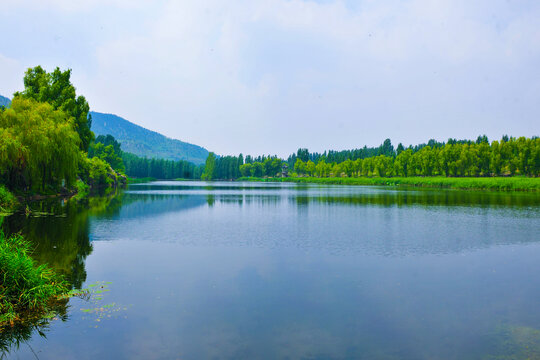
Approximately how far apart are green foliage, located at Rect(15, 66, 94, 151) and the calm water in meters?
33.4

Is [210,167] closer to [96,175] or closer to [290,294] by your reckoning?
[96,175]

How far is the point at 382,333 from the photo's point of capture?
8031mm

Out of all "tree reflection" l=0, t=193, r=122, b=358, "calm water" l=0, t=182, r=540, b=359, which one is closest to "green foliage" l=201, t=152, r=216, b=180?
"tree reflection" l=0, t=193, r=122, b=358

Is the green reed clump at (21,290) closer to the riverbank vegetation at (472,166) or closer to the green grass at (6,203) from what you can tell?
the green grass at (6,203)

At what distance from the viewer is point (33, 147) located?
31.2m

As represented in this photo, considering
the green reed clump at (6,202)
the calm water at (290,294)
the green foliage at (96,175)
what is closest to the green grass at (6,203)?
the green reed clump at (6,202)

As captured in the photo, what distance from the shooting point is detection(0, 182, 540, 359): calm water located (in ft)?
24.5

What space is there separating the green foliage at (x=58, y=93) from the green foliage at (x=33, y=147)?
10.8 meters

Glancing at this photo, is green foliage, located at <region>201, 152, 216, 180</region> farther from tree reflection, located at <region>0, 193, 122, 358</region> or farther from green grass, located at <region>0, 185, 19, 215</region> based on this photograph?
tree reflection, located at <region>0, 193, 122, 358</region>

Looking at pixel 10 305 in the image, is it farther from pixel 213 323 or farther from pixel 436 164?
pixel 436 164

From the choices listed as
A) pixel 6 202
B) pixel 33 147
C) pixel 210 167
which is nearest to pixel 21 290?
pixel 6 202

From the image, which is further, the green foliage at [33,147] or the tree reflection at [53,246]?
the green foliage at [33,147]

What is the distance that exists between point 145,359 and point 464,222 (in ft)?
78.7

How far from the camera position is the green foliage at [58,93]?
48156 millimetres
